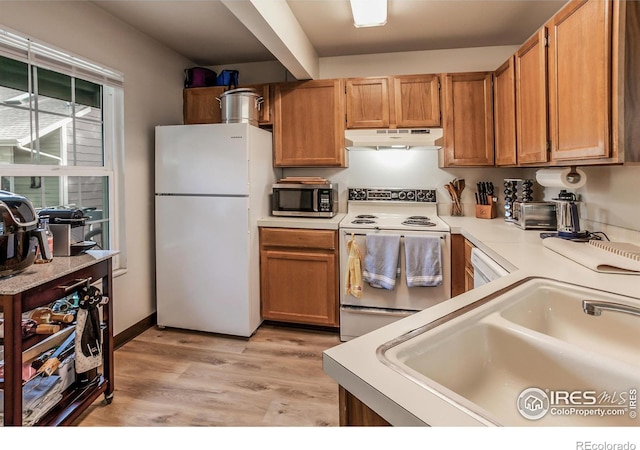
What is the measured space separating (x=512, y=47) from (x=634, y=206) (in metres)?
1.92

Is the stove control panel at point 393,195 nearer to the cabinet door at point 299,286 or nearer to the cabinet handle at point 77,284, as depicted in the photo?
the cabinet door at point 299,286

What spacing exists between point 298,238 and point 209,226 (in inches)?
27.1

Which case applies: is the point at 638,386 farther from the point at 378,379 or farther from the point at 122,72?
the point at 122,72

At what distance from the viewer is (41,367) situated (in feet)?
5.07

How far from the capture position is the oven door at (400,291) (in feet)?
8.34

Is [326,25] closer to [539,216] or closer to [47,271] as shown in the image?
[539,216]

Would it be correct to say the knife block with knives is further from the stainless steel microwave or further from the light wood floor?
the light wood floor

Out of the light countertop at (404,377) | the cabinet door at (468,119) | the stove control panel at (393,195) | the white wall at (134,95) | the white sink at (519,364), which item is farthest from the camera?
the stove control panel at (393,195)

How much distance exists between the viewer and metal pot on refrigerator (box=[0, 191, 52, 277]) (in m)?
1.41

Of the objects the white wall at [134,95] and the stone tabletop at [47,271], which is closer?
the stone tabletop at [47,271]

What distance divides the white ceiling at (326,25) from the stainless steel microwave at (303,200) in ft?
3.29

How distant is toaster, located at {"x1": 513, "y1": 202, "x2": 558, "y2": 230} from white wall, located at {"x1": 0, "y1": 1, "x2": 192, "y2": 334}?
9.31ft

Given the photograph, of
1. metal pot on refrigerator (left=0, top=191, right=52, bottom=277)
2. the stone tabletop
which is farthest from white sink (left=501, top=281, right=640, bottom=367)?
metal pot on refrigerator (left=0, top=191, right=52, bottom=277)

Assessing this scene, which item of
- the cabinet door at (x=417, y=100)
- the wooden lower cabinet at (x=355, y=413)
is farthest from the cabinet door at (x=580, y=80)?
the wooden lower cabinet at (x=355, y=413)
